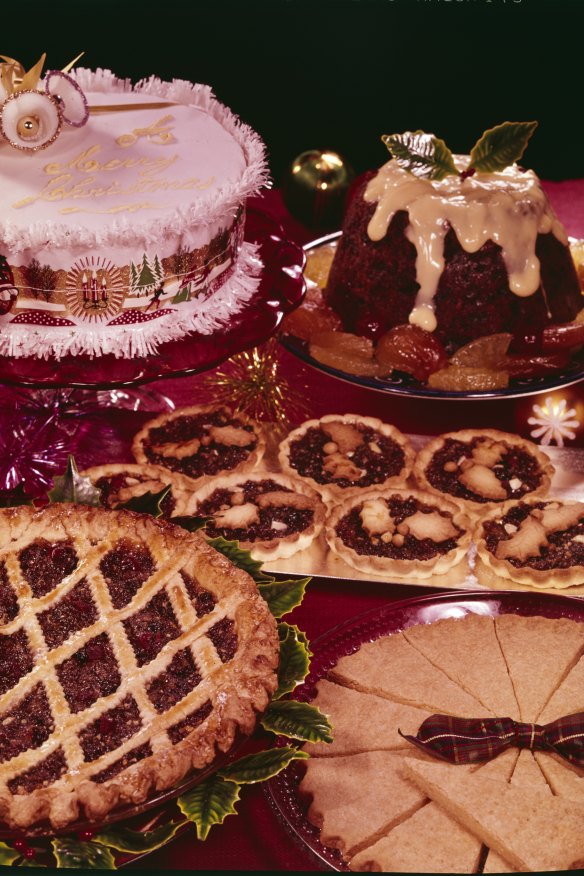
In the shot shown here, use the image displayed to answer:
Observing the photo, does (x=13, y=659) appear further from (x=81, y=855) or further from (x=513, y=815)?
(x=513, y=815)

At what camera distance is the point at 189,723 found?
1470 millimetres

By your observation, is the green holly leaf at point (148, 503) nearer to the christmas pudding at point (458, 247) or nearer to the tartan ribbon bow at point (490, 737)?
the tartan ribbon bow at point (490, 737)

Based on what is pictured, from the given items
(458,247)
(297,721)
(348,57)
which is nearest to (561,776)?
(297,721)

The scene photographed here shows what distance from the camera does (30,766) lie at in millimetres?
1416

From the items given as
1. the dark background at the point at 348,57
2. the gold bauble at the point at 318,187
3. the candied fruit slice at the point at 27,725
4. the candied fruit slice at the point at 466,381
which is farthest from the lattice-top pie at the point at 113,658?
the dark background at the point at 348,57

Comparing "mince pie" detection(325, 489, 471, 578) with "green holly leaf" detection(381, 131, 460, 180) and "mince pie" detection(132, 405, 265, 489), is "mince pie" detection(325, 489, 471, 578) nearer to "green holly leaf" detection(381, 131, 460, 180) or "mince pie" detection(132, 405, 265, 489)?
"mince pie" detection(132, 405, 265, 489)

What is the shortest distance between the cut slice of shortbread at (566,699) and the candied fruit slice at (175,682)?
0.56 m

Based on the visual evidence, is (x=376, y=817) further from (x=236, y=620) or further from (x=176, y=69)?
(x=176, y=69)

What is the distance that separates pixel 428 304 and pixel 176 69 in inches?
64.7

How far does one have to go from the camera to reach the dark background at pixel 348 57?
342cm

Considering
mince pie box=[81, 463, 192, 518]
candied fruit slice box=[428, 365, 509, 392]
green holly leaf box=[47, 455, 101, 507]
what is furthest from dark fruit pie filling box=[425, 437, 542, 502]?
green holly leaf box=[47, 455, 101, 507]

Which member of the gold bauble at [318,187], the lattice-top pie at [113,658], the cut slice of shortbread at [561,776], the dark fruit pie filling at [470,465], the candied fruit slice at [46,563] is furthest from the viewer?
the gold bauble at [318,187]

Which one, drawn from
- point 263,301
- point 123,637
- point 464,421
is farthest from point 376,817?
point 464,421

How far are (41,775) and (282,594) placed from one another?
0.49m
